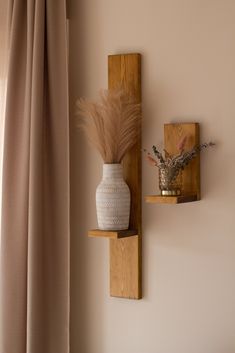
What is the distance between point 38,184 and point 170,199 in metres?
0.64

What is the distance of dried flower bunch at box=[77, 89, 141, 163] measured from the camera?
8.50 feet

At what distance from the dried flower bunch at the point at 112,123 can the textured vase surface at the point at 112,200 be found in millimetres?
55

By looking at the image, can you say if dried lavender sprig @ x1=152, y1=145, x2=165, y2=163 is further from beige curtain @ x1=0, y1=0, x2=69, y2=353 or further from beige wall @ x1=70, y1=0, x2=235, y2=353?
beige curtain @ x1=0, y1=0, x2=69, y2=353

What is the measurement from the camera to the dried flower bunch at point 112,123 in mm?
2592

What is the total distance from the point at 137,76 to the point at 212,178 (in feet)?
1.79

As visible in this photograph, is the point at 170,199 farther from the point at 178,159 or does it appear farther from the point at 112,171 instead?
the point at 112,171

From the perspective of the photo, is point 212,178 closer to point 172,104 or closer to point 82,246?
point 172,104

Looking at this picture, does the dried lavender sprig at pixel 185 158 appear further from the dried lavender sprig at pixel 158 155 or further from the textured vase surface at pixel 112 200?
the textured vase surface at pixel 112 200

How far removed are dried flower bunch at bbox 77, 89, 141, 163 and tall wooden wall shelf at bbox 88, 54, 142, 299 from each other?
0.07 metres

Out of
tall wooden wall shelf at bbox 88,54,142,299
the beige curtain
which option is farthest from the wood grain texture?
the beige curtain

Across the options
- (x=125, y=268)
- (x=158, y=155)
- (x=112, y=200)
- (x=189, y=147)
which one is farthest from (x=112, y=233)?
(x=189, y=147)

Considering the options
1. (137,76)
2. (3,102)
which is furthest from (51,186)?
(137,76)

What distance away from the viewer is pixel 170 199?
2445mm

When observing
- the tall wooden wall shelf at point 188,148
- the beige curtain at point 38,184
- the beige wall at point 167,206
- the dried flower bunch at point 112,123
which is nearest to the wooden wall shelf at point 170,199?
the tall wooden wall shelf at point 188,148
